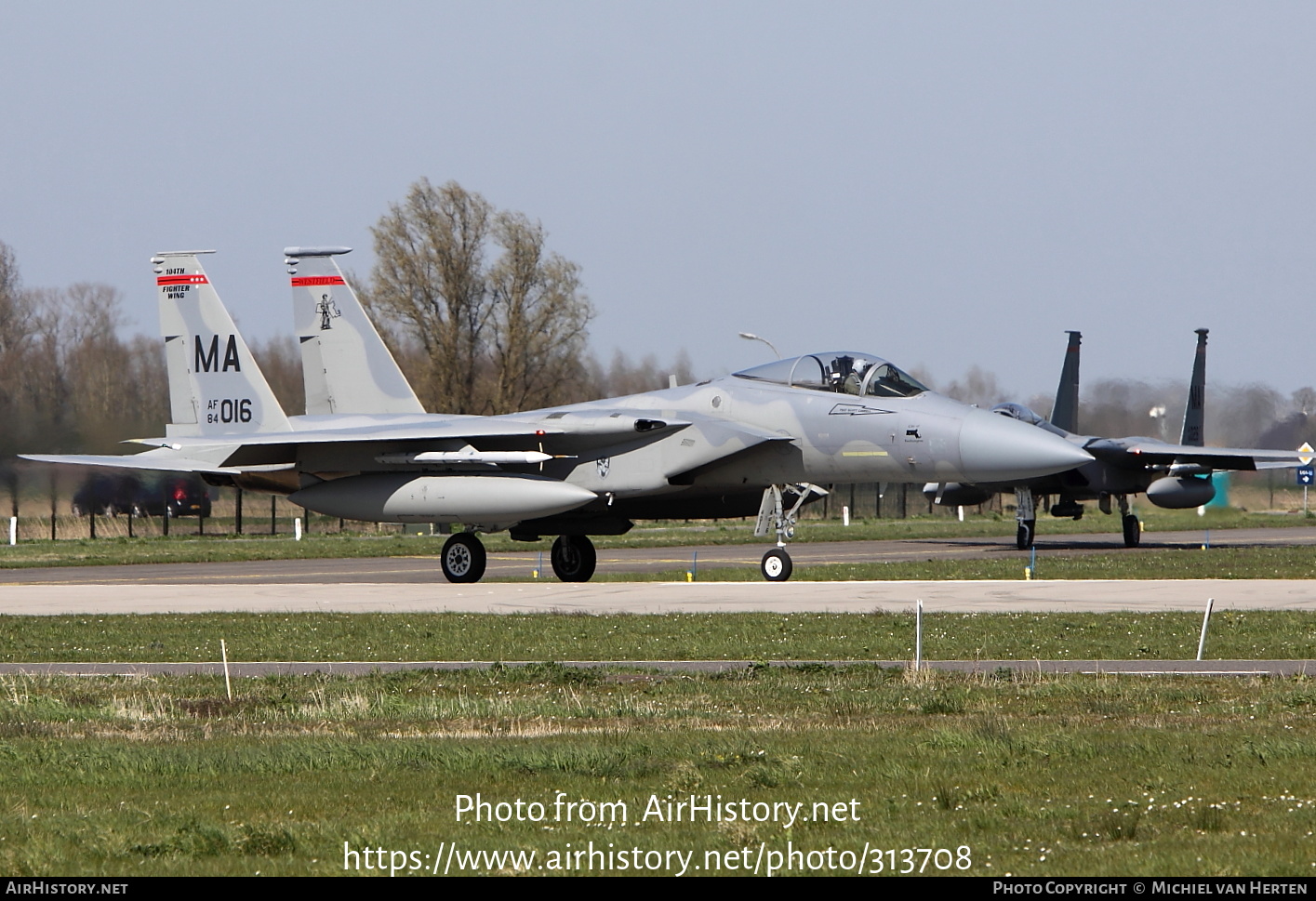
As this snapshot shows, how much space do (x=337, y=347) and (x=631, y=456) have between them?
5.90 metres

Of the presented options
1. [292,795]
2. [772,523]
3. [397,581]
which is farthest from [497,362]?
[292,795]

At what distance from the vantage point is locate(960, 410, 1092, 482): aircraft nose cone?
19.7 m

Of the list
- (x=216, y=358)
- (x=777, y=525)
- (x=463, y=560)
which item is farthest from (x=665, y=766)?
(x=216, y=358)

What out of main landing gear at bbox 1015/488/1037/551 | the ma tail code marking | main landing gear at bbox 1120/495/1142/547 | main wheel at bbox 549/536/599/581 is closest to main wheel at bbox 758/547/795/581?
main wheel at bbox 549/536/599/581

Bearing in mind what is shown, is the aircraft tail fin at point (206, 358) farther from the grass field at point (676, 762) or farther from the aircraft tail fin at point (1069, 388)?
the aircraft tail fin at point (1069, 388)

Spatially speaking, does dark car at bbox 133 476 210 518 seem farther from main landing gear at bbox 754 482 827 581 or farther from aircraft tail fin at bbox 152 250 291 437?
main landing gear at bbox 754 482 827 581

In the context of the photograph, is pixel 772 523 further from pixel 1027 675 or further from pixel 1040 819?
pixel 1040 819

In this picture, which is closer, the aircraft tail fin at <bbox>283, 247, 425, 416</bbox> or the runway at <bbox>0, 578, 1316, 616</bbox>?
the runway at <bbox>0, 578, 1316, 616</bbox>

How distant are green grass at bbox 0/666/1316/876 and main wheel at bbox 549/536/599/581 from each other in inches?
447

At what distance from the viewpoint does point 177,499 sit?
144 feet

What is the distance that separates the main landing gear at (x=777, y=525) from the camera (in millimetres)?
21266

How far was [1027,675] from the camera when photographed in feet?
35.8

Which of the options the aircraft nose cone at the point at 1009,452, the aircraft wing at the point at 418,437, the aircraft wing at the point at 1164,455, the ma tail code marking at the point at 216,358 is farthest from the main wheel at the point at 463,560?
the aircraft wing at the point at 1164,455

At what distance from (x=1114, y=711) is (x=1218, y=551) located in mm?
22740
